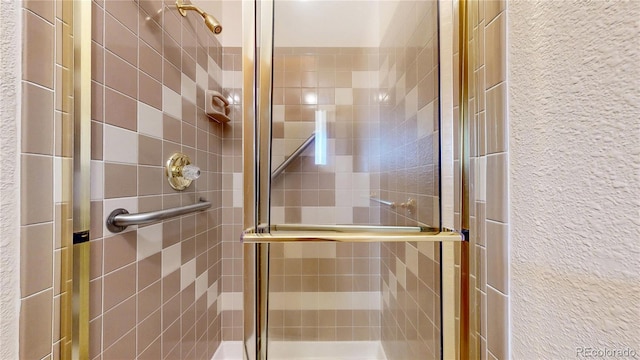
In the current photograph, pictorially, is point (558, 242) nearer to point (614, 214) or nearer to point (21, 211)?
point (614, 214)

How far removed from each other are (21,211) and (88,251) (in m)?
0.17

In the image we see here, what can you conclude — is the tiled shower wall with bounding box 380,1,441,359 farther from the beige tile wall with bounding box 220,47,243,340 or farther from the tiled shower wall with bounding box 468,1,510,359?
the beige tile wall with bounding box 220,47,243,340

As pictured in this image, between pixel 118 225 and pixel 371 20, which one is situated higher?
pixel 371 20

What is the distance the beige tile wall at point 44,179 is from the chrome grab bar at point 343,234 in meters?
0.36

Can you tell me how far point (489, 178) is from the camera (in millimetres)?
462

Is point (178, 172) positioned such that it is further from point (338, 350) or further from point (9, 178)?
point (338, 350)

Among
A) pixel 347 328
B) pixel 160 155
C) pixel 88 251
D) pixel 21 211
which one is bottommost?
pixel 347 328

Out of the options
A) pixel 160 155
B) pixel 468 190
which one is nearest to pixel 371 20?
pixel 468 190

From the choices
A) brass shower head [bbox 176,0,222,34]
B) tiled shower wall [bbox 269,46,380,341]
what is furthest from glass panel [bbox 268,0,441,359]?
brass shower head [bbox 176,0,222,34]

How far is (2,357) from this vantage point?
37 centimetres

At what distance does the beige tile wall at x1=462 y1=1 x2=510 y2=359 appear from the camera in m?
0.43

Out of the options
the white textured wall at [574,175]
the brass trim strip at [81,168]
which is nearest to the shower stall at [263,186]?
the brass trim strip at [81,168]

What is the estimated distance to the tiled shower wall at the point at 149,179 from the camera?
59 centimetres

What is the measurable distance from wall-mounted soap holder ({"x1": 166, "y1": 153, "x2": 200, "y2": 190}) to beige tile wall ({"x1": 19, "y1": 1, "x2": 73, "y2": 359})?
382 millimetres
